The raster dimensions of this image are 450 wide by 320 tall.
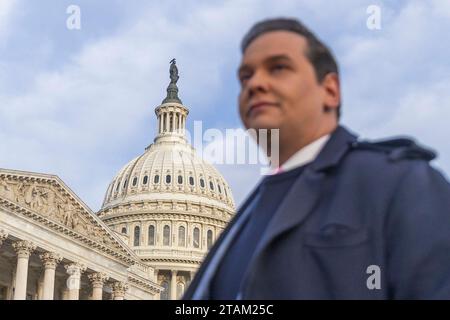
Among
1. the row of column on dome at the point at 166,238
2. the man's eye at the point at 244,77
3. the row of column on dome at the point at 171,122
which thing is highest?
the row of column on dome at the point at 171,122

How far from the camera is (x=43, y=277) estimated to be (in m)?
52.0

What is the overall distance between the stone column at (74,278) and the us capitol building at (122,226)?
64 mm

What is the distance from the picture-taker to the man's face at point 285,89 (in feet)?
8.91

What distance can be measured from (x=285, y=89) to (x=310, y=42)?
Answer: 0.65ft

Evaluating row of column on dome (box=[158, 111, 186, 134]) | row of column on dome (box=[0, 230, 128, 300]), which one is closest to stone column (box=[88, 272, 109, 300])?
row of column on dome (box=[0, 230, 128, 300])

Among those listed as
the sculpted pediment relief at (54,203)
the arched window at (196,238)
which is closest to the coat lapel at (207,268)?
the sculpted pediment relief at (54,203)

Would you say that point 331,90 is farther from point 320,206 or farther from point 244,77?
point 320,206

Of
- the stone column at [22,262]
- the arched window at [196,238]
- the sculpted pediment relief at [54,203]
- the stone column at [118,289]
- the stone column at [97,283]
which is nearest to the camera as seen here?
the stone column at [22,262]

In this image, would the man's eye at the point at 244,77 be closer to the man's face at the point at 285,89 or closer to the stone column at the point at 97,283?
the man's face at the point at 285,89

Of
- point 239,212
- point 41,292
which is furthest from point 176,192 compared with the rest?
point 239,212

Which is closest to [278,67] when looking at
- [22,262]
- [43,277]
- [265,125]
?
[265,125]
